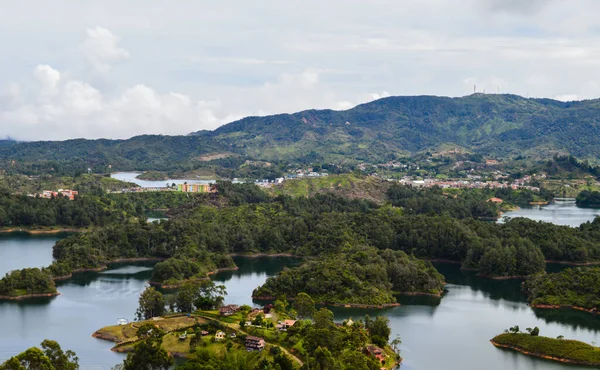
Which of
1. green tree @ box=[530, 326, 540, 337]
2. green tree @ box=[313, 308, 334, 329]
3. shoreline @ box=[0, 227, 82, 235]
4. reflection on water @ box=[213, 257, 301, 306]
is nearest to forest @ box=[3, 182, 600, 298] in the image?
reflection on water @ box=[213, 257, 301, 306]

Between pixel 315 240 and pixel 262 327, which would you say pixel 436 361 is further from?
pixel 315 240

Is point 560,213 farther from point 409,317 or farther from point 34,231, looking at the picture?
point 34,231

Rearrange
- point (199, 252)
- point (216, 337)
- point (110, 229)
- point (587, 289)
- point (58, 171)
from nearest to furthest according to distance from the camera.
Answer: point (216, 337) → point (587, 289) → point (199, 252) → point (110, 229) → point (58, 171)

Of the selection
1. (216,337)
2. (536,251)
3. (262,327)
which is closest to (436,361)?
(262,327)

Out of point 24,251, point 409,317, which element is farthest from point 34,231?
point 409,317

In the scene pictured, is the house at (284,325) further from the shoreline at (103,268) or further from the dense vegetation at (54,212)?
the dense vegetation at (54,212)

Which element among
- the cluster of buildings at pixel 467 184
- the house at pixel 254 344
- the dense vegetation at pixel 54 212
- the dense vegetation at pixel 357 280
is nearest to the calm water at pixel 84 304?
the dense vegetation at pixel 357 280

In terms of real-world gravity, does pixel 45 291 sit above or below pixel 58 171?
below
